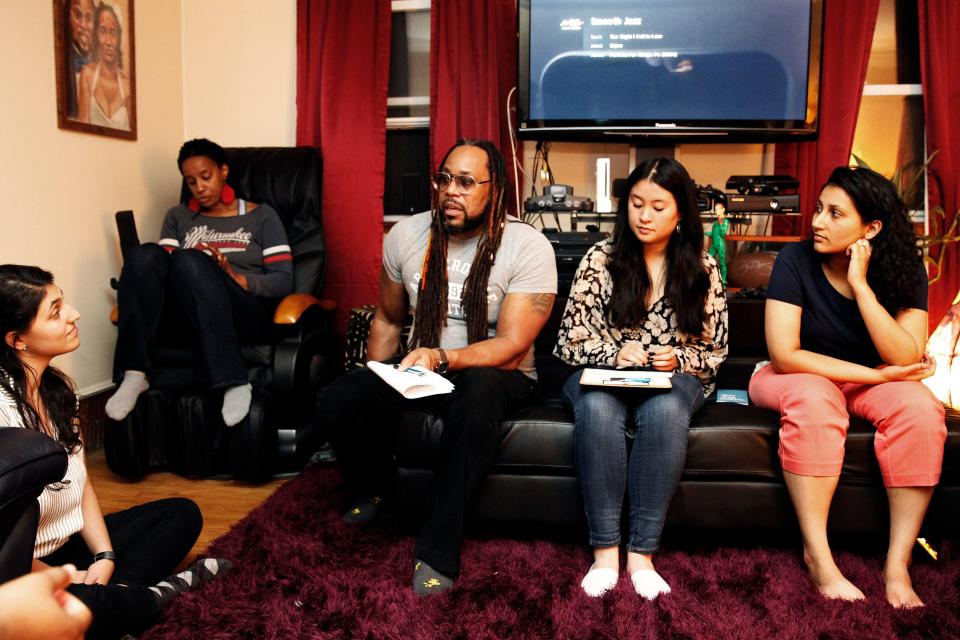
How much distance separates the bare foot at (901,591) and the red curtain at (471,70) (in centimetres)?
203

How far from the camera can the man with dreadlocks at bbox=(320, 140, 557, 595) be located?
1.83 m

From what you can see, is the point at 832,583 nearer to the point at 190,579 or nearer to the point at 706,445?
the point at 706,445

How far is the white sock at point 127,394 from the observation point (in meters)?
2.37

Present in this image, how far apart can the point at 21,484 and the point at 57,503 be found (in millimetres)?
403

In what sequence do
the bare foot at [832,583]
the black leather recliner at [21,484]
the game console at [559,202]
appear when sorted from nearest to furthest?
the black leather recliner at [21,484] → the bare foot at [832,583] → the game console at [559,202]

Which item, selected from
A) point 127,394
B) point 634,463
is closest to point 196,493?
point 127,394

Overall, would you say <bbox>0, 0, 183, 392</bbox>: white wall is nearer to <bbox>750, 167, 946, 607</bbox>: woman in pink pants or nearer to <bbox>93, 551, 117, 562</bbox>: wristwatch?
<bbox>93, 551, 117, 562</bbox>: wristwatch

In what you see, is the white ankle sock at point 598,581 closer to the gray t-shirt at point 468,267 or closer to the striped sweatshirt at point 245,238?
the gray t-shirt at point 468,267

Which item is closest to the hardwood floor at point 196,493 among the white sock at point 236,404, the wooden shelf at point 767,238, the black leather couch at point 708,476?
the white sock at point 236,404

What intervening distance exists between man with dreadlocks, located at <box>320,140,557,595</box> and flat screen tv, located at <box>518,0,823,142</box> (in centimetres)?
87

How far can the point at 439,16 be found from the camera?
3.03 meters

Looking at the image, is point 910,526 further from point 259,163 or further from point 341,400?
point 259,163

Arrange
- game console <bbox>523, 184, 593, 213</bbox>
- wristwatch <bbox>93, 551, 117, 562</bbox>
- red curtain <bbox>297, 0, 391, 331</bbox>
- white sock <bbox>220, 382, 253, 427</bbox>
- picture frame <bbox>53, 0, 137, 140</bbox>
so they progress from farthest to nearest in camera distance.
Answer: red curtain <bbox>297, 0, 391, 331</bbox> < game console <bbox>523, 184, 593, 213</bbox> < picture frame <bbox>53, 0, 137, 140</bbox> < white sock <bbox>220, 382, 253, 427</bbox> < wristwatch <bbox>93, 551, 117, 562</bbox>

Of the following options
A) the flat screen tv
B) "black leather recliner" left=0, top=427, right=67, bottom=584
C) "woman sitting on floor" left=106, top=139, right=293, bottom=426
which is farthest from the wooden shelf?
"black leather recliner" left=0, top=427, right=67, bottom=584
